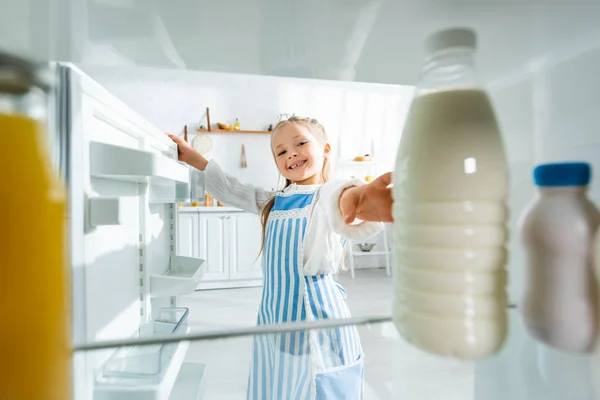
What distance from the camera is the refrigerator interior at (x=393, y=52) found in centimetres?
26

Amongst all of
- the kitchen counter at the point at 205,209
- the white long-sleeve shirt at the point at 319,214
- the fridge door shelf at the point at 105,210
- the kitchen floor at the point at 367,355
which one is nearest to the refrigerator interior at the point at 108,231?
the fridge door shelf at the point at 105,210

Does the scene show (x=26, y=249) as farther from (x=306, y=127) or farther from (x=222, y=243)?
(x=222, y=243)

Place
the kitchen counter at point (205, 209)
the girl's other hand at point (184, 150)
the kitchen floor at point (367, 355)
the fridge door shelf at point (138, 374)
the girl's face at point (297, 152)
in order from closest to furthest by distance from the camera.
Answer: the kitchen floor at point (367, 355) < the fridge door shelf at point (138, 374) < the girl's face at point (297, 152) < the girl's other hand at point (184, 150) < the kitchen counter at point (205, 209)

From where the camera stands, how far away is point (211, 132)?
148 inches

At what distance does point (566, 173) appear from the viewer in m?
0.28

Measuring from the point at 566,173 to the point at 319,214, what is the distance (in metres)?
0.62

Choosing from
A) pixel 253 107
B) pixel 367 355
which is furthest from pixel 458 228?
pixel 253 107

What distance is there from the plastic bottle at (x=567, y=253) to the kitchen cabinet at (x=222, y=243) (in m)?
2.88

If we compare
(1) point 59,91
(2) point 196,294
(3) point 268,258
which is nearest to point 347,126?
(2) point 196,294

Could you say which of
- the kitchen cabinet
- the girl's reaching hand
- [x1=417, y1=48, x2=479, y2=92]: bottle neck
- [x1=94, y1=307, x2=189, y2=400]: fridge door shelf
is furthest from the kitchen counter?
[x1=417, y1=48, x2=479, y2=92]: bottle neck

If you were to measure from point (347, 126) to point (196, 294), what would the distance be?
2484 mm

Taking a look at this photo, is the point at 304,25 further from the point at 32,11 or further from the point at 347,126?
the point at 347,126

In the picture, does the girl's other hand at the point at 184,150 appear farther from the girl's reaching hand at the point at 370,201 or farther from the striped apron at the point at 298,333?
the girl's reaching hand at the point at 370,201

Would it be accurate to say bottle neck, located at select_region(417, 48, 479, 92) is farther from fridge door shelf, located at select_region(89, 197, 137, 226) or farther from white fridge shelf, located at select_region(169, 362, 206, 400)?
white fridge shelf, located at select_region(169, 362, 206, 400)
